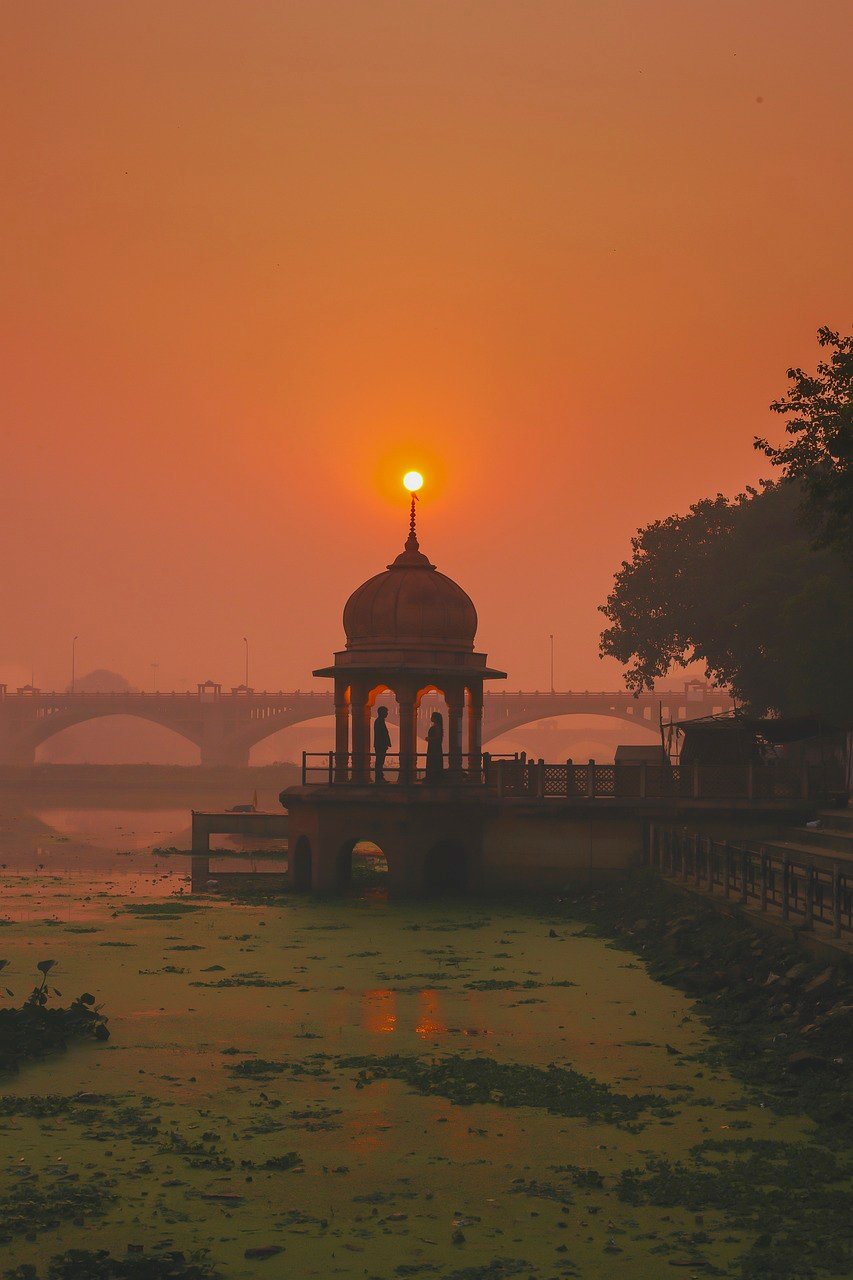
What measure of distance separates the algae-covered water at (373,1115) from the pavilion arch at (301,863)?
10699 millimetres

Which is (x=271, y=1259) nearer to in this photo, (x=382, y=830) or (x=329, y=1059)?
(x=329, y=1059)

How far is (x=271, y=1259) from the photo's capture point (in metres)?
10.6

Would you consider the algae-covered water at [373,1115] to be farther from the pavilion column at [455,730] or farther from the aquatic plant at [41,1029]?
the pavilion column at [455,730]

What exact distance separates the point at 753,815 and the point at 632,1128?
19.6 metres

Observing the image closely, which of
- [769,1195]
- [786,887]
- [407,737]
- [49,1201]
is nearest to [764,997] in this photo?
[786,887]

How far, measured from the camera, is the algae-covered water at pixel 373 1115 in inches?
434

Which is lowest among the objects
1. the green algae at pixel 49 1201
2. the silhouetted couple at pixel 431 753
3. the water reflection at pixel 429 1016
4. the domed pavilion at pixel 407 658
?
the green algae at pixel 49 1201

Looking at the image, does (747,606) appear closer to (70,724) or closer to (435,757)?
(435,757)

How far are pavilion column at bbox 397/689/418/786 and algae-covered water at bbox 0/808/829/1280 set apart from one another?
9.24m

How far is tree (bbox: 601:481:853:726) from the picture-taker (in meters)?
35.2

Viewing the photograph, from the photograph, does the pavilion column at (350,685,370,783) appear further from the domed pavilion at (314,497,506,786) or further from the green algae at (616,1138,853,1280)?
the green algae at (616,1138,853,1280)

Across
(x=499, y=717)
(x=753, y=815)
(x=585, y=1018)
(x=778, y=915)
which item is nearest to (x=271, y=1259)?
(x=585, y=1018)

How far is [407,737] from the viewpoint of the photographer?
35594 millimetres

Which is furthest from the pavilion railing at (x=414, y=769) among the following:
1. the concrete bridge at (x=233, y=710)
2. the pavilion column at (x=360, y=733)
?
the concrete bridge at (x=233, y=710)
